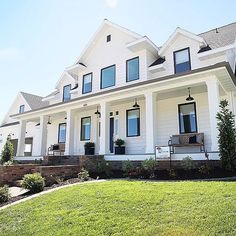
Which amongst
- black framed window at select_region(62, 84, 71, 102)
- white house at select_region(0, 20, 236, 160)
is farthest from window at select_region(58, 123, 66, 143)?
black framed window at select_region(62, 84, 71, 102)

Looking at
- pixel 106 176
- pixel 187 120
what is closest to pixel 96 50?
pixel 187 120

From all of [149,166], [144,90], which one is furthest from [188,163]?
[144,90]

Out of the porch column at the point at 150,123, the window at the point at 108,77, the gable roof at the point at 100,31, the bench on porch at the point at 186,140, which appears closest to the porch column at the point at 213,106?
the bench on porch at the point at 186,140

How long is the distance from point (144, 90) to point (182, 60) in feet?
9.67

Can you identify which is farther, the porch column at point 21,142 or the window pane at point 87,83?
the porch column at point 21,142

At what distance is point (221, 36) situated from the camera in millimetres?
13516

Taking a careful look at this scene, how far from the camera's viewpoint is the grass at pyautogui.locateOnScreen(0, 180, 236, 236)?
3.96m

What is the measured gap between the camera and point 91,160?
36.9 feet

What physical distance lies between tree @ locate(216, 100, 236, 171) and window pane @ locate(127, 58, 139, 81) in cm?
645

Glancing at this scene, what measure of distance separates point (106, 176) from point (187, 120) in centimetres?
514

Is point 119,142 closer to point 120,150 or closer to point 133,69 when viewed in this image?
point 120,150

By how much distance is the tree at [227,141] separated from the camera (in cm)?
824

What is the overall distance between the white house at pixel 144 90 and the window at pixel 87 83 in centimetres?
5

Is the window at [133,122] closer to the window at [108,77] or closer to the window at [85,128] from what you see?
the window at [108,77]
